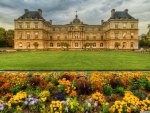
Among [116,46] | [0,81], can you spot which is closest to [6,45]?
[116,46]

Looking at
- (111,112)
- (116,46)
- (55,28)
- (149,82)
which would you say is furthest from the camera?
(55,28)

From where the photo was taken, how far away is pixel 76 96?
9.98m

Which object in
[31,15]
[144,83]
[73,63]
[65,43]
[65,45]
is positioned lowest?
[144,83]

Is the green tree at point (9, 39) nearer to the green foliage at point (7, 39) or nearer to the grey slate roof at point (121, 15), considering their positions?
the green foliage at point (7, 39)

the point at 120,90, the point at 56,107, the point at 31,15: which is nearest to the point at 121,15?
the point at 31,15

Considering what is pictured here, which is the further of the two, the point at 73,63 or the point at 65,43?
the point at 65,43

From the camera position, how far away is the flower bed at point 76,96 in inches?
331

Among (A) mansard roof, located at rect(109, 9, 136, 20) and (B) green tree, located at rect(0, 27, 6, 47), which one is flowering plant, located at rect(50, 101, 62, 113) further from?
(B) green tree, located at rect(0, 27, 6, 47)

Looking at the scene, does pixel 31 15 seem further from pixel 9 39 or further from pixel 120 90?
pixel 120 90

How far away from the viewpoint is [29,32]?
268 feet

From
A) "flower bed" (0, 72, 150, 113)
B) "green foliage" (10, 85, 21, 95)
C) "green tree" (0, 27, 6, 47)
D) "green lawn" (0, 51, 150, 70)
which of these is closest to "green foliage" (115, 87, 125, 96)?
"flower bed" (0, 72, 150, 113)

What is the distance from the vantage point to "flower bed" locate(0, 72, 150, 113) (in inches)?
331

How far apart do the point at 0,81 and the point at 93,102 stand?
5442mm

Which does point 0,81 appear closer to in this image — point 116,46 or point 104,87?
point 104,87
